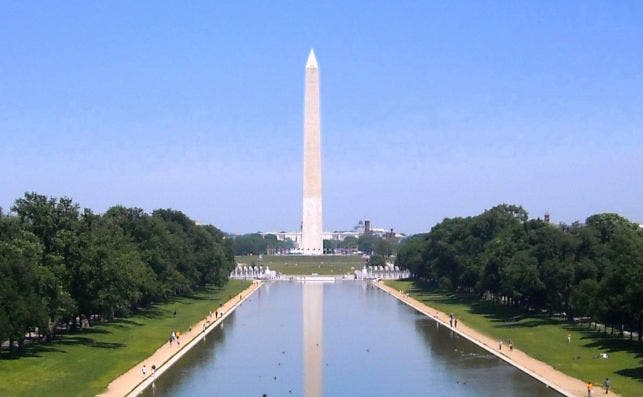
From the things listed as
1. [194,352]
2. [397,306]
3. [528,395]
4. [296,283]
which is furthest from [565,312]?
[296,283]

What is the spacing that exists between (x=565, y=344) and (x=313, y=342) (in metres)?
11.2

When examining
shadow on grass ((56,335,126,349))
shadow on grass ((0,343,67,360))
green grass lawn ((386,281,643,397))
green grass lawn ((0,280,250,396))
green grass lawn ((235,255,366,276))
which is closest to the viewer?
green grass lawn ((0,280,250,396))

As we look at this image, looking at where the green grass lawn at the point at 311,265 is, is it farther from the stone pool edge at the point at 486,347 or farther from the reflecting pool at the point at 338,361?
the reflecting pool at the point at 338,361

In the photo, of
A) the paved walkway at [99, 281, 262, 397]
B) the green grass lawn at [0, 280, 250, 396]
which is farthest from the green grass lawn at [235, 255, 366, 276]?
the green grass lawn at [0, 280, 250, 396]

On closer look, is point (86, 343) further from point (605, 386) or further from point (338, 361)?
point (605, 386)

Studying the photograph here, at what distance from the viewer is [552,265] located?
56.2m

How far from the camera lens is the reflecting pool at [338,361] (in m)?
33.8

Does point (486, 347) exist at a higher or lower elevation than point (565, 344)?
lower

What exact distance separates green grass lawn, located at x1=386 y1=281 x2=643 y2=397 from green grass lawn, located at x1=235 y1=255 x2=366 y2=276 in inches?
2326

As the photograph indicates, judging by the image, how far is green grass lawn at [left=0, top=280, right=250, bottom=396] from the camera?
32719 millimetres

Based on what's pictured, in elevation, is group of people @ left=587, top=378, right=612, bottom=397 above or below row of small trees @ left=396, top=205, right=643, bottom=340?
below

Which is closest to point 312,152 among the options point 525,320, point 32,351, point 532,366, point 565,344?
point 525,320

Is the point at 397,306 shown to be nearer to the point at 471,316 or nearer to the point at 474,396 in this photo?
the point at 471,316

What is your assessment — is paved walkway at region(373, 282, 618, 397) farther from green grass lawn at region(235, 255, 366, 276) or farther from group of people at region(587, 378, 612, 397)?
green grass lawn at region(235, 255, 366, 276)
